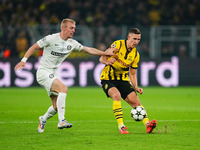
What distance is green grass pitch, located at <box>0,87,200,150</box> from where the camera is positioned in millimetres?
6457

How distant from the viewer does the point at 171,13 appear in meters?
23.2

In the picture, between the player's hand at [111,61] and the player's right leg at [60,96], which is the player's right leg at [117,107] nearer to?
the player's hand at [111,61]

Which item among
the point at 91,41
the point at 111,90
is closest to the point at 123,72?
the point at 111,90

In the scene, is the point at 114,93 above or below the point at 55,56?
Answer: below

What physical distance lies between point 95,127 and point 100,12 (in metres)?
14.2

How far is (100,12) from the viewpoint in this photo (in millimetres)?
22328

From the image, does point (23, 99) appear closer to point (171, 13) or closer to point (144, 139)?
point (144, 139)

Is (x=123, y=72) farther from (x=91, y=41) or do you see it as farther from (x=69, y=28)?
(x=91, y=41)

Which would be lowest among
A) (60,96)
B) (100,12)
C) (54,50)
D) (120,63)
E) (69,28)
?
(60,96)

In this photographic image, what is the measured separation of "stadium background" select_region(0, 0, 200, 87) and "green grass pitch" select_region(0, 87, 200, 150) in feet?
15.1

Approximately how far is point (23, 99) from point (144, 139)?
346 inches

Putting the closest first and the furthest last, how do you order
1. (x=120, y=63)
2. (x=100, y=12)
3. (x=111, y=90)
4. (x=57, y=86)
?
(x=57, y=86) < (x=111, y=90) < (x=120, y=63) < (x=100, y=12)

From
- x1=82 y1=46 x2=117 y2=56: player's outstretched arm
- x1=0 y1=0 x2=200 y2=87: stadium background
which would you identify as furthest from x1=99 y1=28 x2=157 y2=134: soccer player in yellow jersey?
x1=0 y1=0 x2=200 y2=87: stadium background

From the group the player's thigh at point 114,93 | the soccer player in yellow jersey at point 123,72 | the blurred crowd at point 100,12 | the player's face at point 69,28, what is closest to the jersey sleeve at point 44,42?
the player's face at point 69,28
